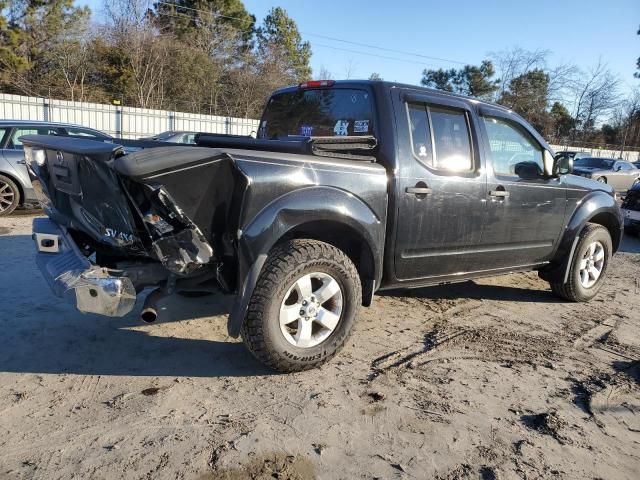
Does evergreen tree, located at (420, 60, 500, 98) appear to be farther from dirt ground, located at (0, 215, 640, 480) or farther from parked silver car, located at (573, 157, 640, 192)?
dirt ground, located at (0, 215, 640, 480)

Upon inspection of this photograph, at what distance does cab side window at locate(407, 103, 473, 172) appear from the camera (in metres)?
3.96

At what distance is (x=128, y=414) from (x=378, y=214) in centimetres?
207

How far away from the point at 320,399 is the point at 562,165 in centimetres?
338

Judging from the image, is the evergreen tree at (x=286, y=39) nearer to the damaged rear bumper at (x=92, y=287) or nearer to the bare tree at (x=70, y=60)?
the bare tree at (x=70, y=60)

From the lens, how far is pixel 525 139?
4.88 meters

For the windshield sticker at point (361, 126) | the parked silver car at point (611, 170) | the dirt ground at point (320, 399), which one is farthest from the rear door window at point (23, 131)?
the parked silver car at point (611, 170)

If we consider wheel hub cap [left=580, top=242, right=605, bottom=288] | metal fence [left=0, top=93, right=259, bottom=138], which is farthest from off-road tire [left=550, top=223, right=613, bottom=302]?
metal fence [left=0, top=93, right=259, bottom=138]

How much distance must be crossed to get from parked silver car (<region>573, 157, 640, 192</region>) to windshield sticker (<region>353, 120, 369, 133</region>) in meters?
18.7

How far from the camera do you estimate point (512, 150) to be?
4.73 metres

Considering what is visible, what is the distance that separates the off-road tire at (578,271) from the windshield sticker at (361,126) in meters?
2.86

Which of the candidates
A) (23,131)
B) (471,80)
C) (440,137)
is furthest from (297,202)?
(471,80)

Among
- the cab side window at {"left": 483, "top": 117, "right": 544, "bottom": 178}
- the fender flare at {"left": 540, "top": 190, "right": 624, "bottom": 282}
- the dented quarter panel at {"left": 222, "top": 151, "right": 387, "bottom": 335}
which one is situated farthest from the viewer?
the fender flare at {"left": 540, "top": 190, "right": 624, "bottom": 282}

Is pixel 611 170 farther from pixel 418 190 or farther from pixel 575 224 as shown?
pixel 418 190

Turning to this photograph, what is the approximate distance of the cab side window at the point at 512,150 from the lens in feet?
14.9
